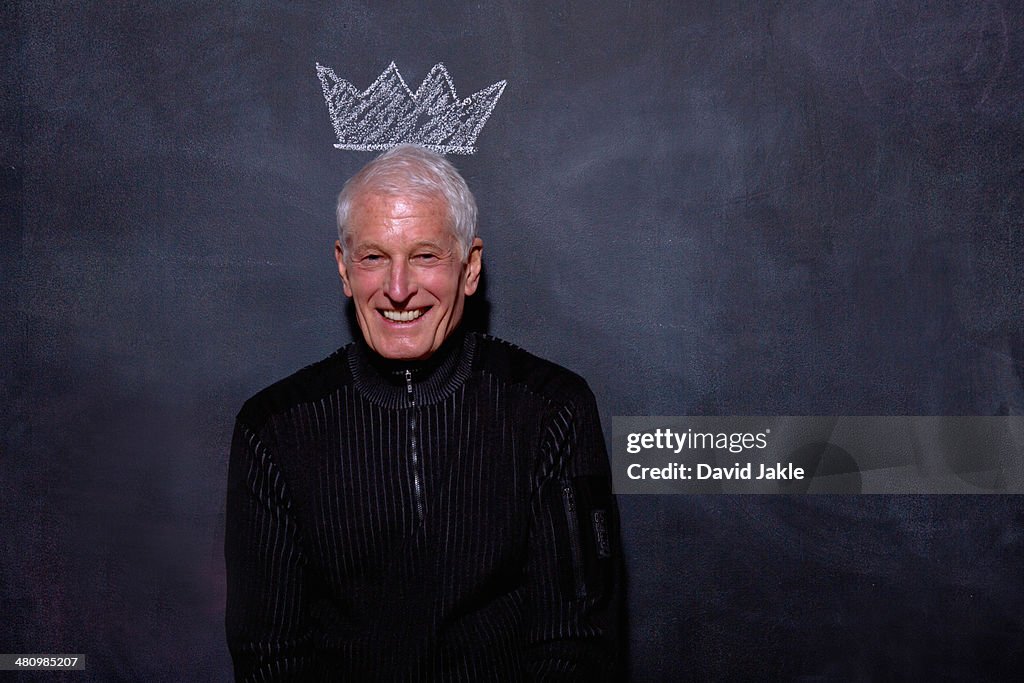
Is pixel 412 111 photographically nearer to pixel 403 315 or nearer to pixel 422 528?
pixel 403 315

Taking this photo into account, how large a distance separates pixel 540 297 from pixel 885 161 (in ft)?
2.46

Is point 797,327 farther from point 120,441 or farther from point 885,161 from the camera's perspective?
point 120,441

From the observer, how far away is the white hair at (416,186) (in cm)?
159

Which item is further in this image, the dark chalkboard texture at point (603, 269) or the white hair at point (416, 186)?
the dark chalkboard texture at point (603, 269)

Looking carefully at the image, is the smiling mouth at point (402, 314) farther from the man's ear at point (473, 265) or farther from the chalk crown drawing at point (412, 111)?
the chalk crown drawing at point (412, 111)

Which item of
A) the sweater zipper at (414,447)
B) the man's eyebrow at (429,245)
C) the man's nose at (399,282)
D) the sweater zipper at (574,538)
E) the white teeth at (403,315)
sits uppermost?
the man's eyebrow at (429,245)

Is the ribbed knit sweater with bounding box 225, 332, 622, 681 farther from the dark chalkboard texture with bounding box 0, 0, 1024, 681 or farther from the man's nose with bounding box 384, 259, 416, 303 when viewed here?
the dark chalkboard texture with bounding box 0, 0, 1024, 681

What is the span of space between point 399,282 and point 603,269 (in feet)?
1.79

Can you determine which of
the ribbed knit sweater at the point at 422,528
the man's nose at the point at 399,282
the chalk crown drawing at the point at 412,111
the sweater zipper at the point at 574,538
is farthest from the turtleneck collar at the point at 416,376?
the chalk crown drawing at the point at 412,111

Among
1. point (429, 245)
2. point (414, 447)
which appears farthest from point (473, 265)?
point (414, 447)

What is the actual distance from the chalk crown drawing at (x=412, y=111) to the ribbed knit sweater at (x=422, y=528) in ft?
1.59

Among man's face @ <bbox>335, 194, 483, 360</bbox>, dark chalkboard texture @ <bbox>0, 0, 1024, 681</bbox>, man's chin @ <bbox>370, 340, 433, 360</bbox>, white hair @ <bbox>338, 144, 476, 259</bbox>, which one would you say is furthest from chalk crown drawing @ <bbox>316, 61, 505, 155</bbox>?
man's chin @ <bbox>370, 340, 433, 360</bbox>

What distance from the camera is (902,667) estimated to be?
201 centimetres

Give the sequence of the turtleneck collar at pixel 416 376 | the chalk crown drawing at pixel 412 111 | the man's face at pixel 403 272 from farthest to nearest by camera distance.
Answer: the chalk crown drawing at pixel 412 111 < the turtleneck collar at pixel 416 376 < the man's face at pixel 403 272
